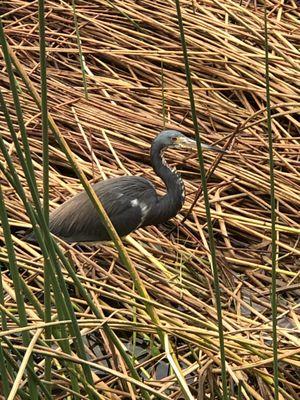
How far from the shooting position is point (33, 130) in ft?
14.9

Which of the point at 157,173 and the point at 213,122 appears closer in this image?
the point at 157,173

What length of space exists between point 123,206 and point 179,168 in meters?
0.68

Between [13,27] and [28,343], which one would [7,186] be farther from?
[28,343]

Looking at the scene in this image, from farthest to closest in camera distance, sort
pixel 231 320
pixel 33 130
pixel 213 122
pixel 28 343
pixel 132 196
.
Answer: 1. pixel 213 122
2. pixel 33 130
3. pixel 132 196
4. pixel 231 320
5. pixel 28 343

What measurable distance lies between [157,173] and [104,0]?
1714 mm

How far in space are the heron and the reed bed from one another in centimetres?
10

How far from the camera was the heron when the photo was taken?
12.8ft

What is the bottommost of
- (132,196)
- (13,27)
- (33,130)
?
(132,196)

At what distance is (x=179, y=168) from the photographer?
4617 millimetres

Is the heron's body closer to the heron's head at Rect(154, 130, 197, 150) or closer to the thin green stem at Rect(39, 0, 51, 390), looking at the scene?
the heron's head at Rect(154, 130, 197, 150)

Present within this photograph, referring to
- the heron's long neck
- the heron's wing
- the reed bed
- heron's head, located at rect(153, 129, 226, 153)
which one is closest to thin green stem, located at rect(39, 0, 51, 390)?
the reed bed

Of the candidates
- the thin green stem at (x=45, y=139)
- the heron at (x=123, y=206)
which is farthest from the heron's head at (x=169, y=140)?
the thin green stem at (x=45, y=139)

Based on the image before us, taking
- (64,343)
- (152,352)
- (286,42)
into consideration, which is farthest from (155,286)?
(286,42)

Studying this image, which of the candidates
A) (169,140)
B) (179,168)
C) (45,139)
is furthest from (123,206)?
(45,139)
